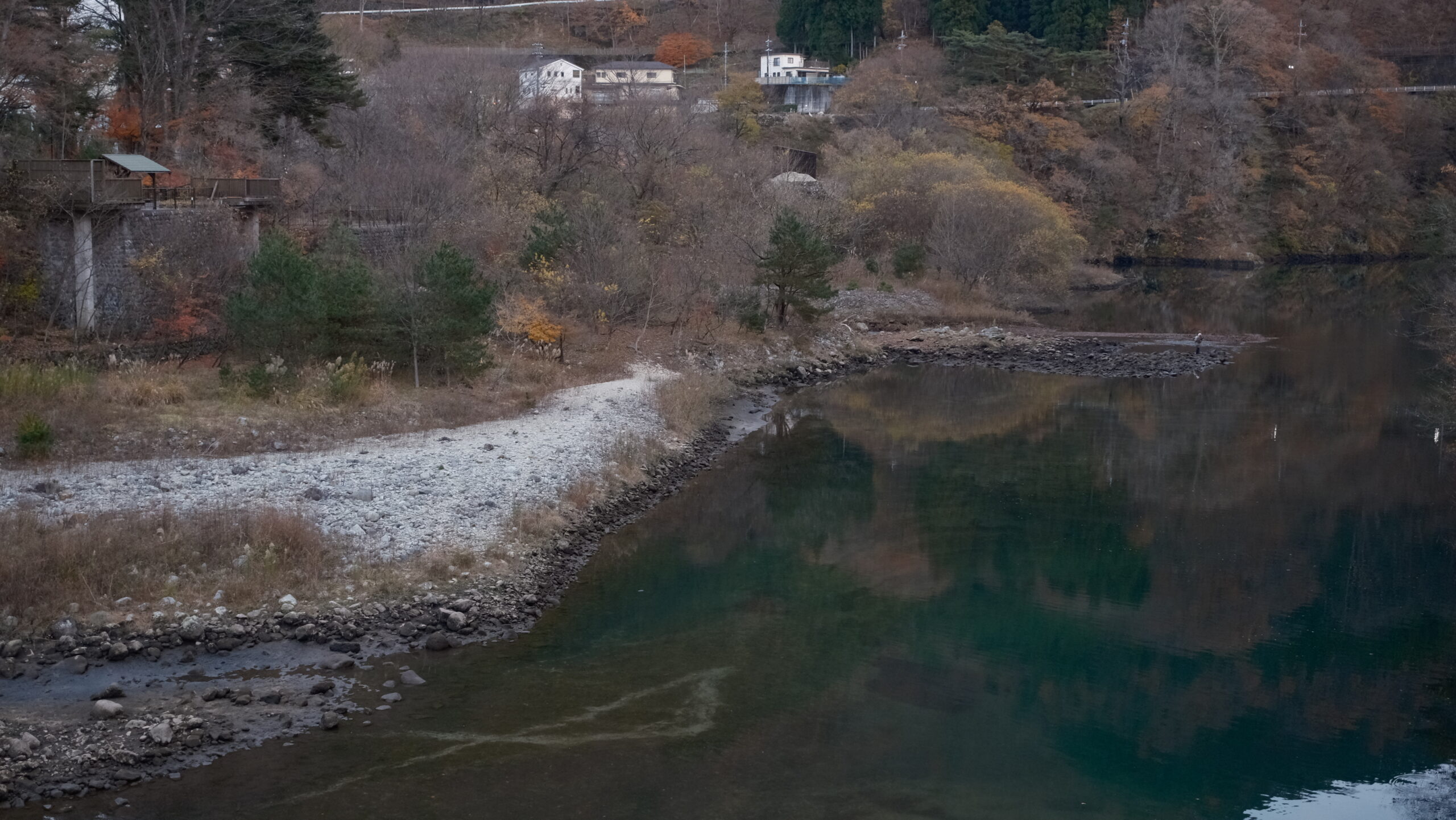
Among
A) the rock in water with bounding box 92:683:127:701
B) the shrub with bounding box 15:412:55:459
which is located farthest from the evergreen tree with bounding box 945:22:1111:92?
the rock in water with bounding box 92:683:127:701

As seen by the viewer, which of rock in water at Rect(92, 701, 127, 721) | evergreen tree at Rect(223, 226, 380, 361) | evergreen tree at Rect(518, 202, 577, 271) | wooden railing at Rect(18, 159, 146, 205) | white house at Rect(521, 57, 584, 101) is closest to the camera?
rock in water at Rect(92, 701, 127, 721)

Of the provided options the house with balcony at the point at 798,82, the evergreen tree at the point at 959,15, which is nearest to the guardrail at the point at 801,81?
the house with balcony at the point at 798,82

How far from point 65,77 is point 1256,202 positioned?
68.9 m

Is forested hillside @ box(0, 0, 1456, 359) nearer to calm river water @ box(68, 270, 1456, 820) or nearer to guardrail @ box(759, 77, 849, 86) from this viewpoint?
guardrail @ box(759, 77, 849, 86)

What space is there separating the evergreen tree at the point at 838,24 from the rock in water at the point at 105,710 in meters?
89.7

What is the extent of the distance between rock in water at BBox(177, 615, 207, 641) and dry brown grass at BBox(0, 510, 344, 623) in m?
0.38

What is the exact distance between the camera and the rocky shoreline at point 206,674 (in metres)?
11.4

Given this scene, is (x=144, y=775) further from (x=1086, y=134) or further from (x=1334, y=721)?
(x=1086, y=134)

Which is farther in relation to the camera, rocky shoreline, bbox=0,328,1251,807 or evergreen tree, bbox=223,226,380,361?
evergreen tree, bbox=223,226,380,361

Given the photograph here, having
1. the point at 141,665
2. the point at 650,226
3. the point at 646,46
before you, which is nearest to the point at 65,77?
the point at 650,226

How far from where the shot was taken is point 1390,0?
291ft

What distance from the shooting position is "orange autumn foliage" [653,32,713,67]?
10231 cm

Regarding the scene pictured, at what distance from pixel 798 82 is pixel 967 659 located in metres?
79.7

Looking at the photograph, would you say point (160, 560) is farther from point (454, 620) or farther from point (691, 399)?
point (691, 399)
